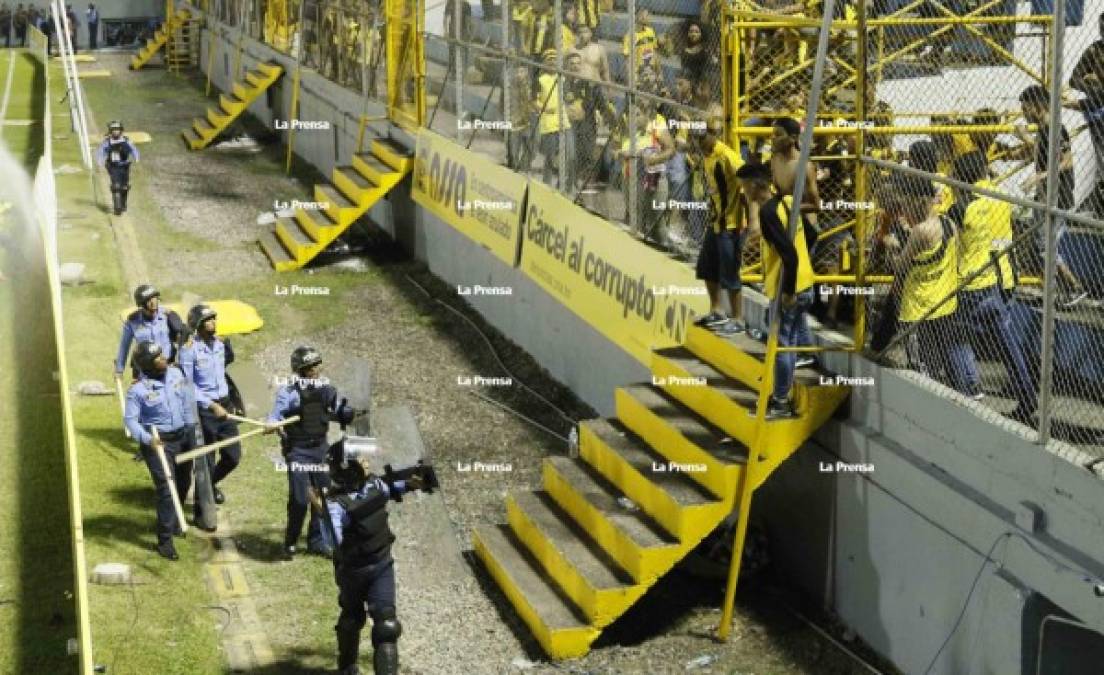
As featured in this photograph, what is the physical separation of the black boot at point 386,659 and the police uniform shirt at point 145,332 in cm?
576

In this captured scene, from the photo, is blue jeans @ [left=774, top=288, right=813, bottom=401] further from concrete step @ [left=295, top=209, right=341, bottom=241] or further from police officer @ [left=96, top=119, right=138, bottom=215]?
police officer @ [left=96, top=119, right=138, bottom=215]

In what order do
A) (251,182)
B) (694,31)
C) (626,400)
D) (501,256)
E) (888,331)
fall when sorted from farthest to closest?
1. (251,182)
2. (501,256)
3. (694,31)
4. (626,400)
5. (888,331)

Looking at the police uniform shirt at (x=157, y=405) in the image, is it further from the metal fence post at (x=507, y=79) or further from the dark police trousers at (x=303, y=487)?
the metal fence post at (x=507, y=79)

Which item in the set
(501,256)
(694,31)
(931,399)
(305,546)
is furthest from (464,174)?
(931,399)

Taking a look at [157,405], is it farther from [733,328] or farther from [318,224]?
[318,224]

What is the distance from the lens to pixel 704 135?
15.6 m

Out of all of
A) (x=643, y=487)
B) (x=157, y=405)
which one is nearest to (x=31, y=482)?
(x=157, y=405)

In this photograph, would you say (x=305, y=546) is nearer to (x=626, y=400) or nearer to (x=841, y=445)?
(x=626, y=400)

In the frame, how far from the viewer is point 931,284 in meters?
12.3

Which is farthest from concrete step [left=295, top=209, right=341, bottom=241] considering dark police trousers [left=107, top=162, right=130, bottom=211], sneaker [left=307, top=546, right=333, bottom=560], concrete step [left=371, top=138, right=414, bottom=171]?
sneaker [left=307, top=546, right=333, bottom=560]

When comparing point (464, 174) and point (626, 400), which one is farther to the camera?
point (464, 174)

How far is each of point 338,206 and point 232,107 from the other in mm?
11650

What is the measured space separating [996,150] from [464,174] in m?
11.2

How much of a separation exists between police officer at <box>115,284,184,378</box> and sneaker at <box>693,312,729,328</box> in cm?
547
